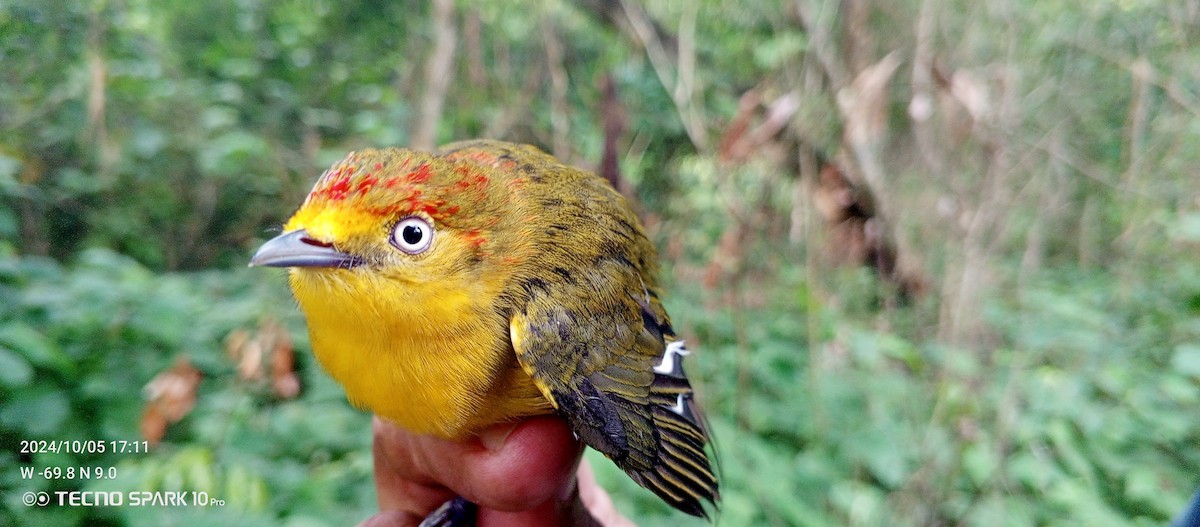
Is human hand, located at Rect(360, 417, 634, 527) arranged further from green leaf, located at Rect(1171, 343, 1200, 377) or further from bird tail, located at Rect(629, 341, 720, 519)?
green leaf, located at Rect(1171, 343, 1200, 377)

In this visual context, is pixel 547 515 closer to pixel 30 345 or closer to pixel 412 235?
pixel 412 235

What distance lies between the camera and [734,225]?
9.99 feet

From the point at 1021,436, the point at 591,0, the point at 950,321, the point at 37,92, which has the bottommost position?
the point at 1021,436

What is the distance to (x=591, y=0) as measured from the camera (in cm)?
415

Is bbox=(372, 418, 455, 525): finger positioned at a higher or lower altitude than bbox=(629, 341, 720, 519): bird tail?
lower

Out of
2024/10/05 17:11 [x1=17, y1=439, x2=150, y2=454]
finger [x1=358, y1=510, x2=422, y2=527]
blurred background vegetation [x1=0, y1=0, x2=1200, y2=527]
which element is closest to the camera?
finger [x1=358, y1=510, x2=422, y2=527]

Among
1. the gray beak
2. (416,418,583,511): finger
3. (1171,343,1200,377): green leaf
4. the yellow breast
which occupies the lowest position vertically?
(1171,343,1200,377): green leaf

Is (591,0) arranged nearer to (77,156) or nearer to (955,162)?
(955,162)

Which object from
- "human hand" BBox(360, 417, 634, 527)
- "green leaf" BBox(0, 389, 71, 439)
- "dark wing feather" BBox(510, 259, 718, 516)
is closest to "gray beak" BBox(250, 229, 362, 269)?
"dark wing feather" BBox(510, 259, 718, 516)

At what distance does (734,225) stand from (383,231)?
87.3 inches

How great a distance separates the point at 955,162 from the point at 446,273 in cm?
363

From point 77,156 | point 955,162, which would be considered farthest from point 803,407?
point 77,156

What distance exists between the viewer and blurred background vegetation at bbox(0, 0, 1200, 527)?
192 cm

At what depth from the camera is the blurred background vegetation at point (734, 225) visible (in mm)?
1925
